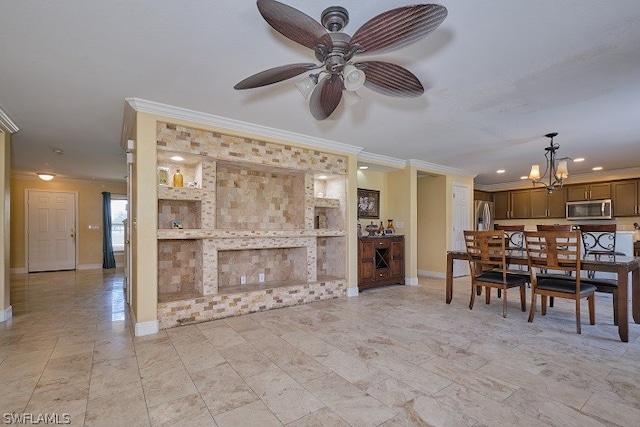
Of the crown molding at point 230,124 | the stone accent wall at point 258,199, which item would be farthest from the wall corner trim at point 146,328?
the crown molding at point 230,124

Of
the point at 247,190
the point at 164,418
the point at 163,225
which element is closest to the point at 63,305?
the point at 163,225

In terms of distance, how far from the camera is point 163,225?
3736 millimetres

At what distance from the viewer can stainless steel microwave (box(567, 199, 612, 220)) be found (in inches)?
262

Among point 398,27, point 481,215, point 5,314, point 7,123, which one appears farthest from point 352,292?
point 7,123

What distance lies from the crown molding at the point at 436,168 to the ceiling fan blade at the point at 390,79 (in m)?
3.74

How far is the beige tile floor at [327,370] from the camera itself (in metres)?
1.77

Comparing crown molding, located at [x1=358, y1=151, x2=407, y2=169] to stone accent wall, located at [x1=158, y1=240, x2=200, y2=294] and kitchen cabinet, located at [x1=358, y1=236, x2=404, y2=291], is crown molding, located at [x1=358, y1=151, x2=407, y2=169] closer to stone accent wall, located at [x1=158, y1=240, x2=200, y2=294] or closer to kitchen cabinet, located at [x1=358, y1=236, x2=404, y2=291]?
kitchen cabinet, located at [x1=358, y1=236, x2=404, y2=291]

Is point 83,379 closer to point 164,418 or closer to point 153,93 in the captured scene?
point 164,418

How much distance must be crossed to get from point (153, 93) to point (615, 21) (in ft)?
11.4

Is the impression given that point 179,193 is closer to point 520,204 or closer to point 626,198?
point 520,204

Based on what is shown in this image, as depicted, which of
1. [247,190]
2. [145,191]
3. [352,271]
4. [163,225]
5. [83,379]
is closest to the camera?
[83,379]

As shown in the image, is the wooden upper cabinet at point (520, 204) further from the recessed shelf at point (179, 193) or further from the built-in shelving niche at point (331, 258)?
the recessed shelf at point (179, 193)

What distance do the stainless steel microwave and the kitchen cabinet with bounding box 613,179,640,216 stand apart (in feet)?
0.54

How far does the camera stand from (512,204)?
8328 millimetres
